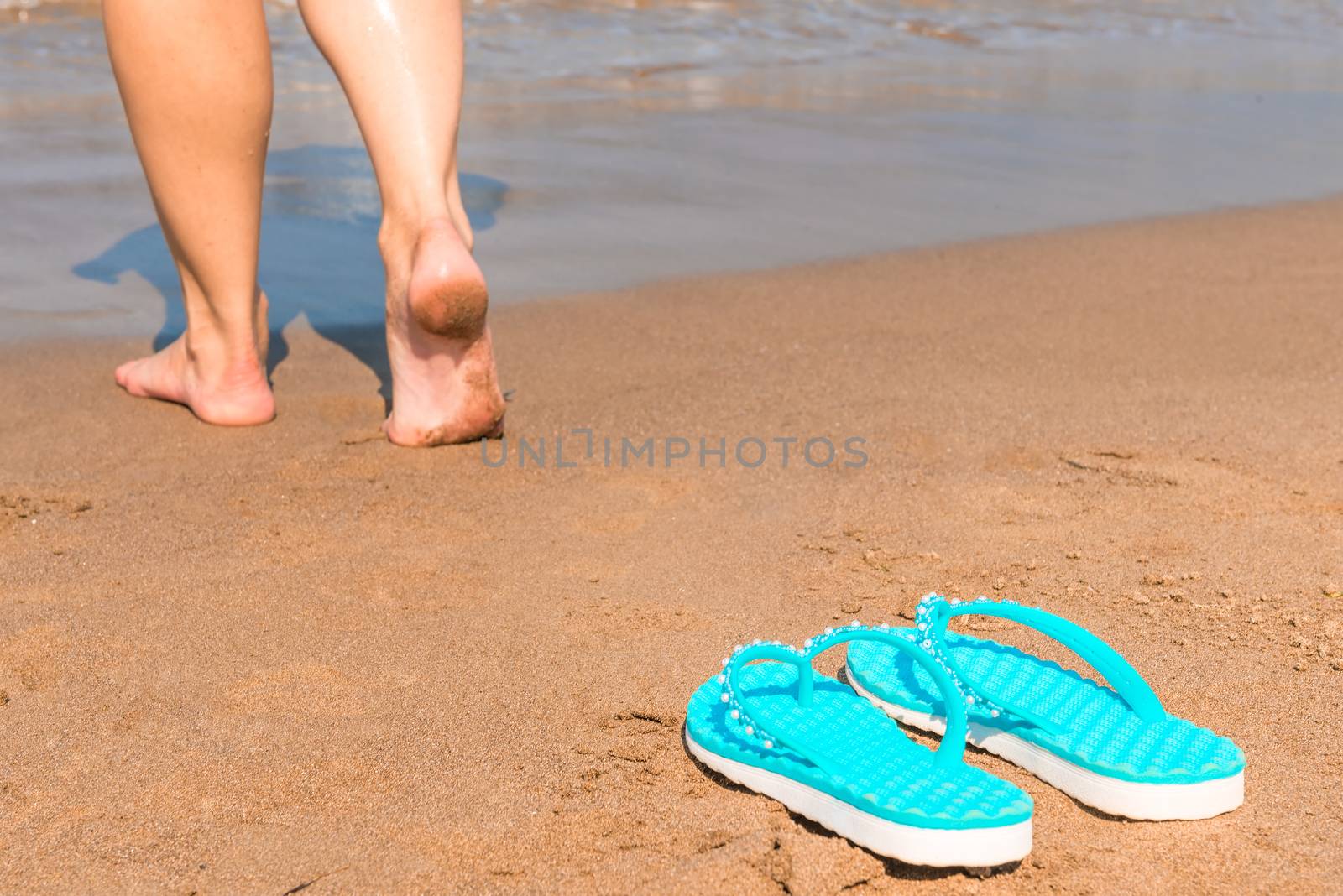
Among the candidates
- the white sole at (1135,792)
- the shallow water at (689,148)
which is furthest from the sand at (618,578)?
the shallow water at (689,148)

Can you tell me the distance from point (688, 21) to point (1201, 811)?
6.69 m

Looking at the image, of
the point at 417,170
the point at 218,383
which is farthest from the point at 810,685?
the point at 218,383

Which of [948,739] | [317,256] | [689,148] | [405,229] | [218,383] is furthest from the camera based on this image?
[689,148]

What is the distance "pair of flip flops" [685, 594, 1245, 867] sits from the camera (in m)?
1.30

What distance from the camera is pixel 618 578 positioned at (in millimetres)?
1861

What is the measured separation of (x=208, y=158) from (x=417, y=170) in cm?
37

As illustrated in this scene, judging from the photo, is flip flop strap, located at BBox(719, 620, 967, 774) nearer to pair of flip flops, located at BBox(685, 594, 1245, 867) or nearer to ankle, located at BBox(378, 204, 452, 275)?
pair of flip flops, located at BBox(685, 594, 1245, 867)

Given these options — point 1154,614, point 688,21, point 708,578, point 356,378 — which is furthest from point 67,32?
point 1154,614

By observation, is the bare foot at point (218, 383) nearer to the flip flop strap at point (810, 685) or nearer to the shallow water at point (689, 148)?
the shallow water at point (689, 148)

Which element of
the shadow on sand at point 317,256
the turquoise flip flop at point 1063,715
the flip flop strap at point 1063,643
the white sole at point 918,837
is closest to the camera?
the white sole at point 918,837

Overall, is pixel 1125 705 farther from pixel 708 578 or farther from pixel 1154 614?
pixel 708 578

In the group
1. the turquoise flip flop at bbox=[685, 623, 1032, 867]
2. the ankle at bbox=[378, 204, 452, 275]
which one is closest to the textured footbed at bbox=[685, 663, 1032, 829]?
the turquoise flip flop at bbox=[685, 623, 1032, 867]

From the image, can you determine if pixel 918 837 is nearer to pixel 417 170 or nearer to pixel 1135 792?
pixel 1135 792

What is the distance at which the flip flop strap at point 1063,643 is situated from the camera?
1.47 meters
